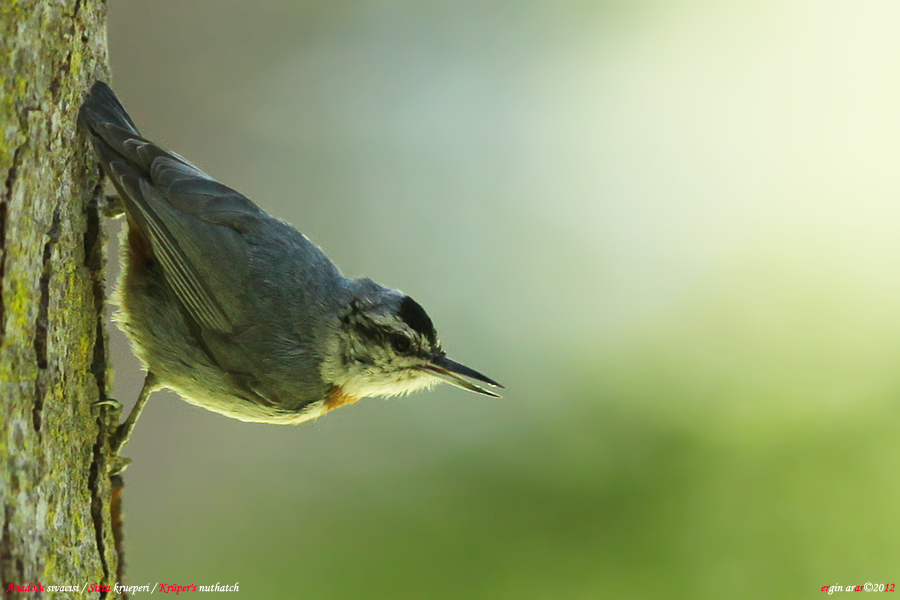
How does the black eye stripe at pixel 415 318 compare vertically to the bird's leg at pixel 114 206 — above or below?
below

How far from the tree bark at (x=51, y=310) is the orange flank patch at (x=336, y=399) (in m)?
0.92

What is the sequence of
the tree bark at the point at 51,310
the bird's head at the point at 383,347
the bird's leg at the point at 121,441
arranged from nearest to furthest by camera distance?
the tree bark at the point at 51,310
the bird's leg at the point at 121,441
the bird's head at the point at 383,347

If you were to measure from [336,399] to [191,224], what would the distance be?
0.91 meters

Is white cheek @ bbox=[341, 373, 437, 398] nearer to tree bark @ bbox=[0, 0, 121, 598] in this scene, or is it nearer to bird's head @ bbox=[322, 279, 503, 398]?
bird's head @ bbox=[322, 279, 503, 398]

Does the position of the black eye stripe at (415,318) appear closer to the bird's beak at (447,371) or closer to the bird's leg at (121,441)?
the bird's beak at (447,371)

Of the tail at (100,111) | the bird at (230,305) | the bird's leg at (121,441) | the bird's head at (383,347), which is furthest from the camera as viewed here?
the bird's head at (383,347)

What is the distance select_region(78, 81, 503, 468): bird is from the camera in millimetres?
2727

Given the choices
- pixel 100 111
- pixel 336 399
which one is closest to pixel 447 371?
pixel 336 399

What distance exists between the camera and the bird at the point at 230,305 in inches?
107

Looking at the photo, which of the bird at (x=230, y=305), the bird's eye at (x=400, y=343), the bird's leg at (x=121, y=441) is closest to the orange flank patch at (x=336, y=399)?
the bird at (x=230, y=305)

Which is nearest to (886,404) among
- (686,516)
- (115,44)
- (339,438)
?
(686,516)

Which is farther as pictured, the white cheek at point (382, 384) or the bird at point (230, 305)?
the white cheek at point (382, 384)

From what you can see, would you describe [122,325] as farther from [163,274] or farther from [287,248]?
[287,248]

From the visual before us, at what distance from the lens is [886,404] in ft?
12.8
